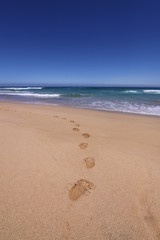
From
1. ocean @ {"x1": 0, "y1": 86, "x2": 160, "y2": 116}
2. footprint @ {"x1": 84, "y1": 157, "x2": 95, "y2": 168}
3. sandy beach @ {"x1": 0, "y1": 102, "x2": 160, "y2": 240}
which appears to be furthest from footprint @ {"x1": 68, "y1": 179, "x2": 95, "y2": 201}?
ocean @ {"x1": 0, "y1": 86, "x2": 160, "y2": 116}

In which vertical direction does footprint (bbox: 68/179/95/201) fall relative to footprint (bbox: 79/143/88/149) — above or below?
above

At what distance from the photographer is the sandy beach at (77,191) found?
1371 millimetres

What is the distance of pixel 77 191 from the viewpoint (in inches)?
70.8

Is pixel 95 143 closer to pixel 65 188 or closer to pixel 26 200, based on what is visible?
pixel 65 188

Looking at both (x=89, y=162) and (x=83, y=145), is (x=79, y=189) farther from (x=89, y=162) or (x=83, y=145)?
(x=83, y=145)

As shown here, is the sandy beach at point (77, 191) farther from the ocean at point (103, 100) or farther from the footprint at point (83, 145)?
the ocean at point (103, 100)

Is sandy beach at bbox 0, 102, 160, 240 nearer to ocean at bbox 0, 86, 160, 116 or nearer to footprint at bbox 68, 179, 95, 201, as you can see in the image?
footprint at bbox 68, 179, 95, 201

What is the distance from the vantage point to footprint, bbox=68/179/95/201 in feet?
5.65

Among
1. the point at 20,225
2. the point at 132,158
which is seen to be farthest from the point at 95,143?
the point at 20,225

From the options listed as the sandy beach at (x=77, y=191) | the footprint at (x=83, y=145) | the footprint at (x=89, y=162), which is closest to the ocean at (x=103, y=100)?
the footprint at (x=83, y=145)

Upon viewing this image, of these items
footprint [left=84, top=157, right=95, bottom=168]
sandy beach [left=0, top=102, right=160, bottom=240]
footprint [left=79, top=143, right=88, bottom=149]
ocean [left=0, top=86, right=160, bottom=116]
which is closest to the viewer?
sandy beach [left=0, top=102, right=160, bottom=240]

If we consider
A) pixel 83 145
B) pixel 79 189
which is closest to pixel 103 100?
pixel 83 145

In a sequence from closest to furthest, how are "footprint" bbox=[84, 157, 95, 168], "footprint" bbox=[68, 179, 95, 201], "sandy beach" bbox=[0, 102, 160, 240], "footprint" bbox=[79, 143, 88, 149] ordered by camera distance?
"sandy beach" bbox=[0, 102, 160, 240] → "footprint" bbox=[68, 179, 95, 201] → "footprint" bbox=[84, 157, 95, 168] → "footprint" bbox=[79, 143, 88, 149]

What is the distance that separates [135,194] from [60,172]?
1008mm
